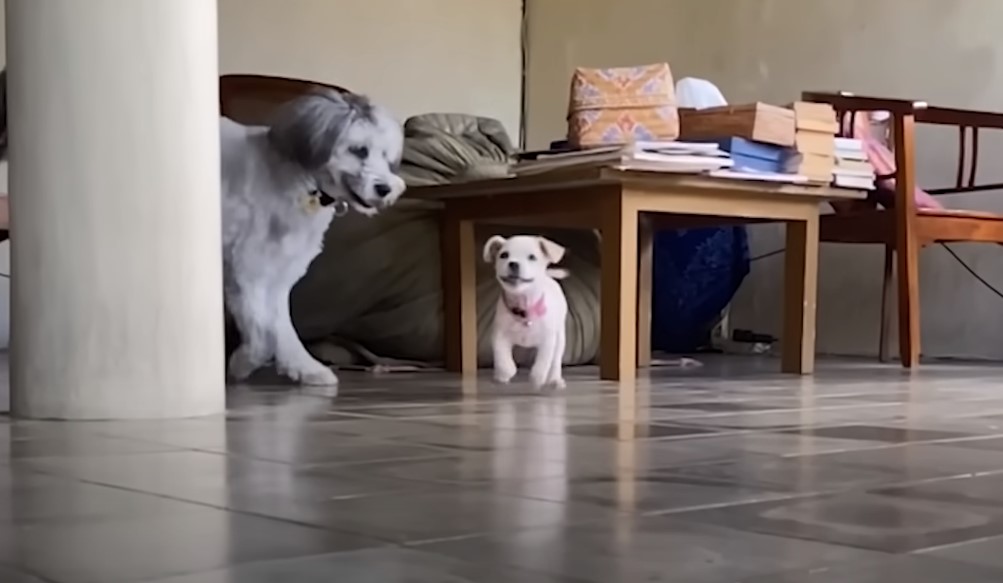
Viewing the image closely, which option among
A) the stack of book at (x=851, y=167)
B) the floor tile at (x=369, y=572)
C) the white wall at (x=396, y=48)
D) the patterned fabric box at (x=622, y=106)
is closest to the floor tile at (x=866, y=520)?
the floor tile at (x=369, y=572)

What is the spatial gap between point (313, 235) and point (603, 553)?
212 centimetres

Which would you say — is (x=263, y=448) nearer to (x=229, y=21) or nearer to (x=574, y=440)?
(x=574, y=440)

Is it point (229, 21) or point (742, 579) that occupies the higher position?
point (229, 21)

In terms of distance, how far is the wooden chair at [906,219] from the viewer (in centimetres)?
363

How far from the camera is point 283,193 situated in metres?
2.90

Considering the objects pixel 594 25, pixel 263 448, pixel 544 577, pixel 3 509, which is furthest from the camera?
pixel 594 25

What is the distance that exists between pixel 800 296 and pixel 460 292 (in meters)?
0.90

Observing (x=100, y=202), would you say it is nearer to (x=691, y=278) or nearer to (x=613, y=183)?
(x=613, y=183)

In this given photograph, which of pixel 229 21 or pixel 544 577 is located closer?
pixel 544 577

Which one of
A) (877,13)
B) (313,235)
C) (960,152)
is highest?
(877,13)

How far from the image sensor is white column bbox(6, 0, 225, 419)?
1.98m

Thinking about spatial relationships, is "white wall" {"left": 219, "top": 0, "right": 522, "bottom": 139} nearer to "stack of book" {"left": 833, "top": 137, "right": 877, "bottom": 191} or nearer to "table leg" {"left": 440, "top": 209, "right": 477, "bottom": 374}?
"table leg" {"left": 440, "top": 209, "right": 477, "bottom": 374}

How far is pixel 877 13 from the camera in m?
4.71

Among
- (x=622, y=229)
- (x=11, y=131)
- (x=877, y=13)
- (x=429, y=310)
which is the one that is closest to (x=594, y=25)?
(x=877, y=13)
